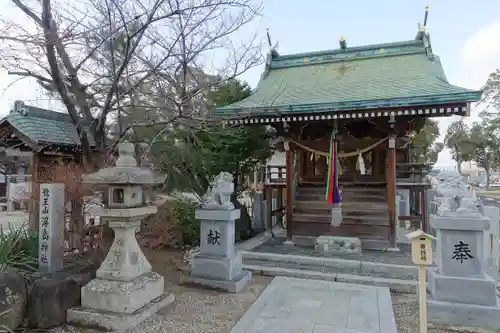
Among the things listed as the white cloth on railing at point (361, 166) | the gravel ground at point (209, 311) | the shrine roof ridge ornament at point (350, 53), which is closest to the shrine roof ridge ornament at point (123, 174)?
the gravel ground at point (209, 311)

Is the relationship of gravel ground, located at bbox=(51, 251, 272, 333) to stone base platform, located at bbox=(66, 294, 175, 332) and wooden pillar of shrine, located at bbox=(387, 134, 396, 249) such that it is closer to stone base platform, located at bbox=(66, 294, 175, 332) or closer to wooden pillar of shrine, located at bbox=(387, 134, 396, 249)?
stone base platform, located at bbox=(66, 294, 175, 332)

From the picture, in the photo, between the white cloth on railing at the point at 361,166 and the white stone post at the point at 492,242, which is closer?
the white stone post at the point at 492,242

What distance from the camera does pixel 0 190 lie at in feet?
74.2

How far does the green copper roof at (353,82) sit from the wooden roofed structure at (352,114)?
2 centimetres

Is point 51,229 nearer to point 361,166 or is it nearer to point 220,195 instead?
point 220,195

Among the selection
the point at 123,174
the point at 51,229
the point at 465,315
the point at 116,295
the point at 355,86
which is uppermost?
the point at 355,86

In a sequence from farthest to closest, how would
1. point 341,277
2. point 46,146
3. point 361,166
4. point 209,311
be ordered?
1. point 361,166
2. point 46,146
3. point 341,277
4. point 209,311

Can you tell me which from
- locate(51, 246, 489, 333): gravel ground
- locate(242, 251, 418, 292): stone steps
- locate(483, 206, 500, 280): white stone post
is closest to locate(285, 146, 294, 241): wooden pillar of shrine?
locate(242, 251, 418, 292): stone steps

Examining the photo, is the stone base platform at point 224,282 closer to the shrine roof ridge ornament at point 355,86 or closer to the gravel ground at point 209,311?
the gravel ground at point 209,311

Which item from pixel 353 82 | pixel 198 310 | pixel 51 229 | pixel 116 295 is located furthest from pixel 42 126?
pixel 353 82

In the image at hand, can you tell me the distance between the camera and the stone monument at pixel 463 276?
434cm

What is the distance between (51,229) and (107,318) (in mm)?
1740

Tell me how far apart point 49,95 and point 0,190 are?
21429 mm

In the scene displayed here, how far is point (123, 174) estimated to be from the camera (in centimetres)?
437
